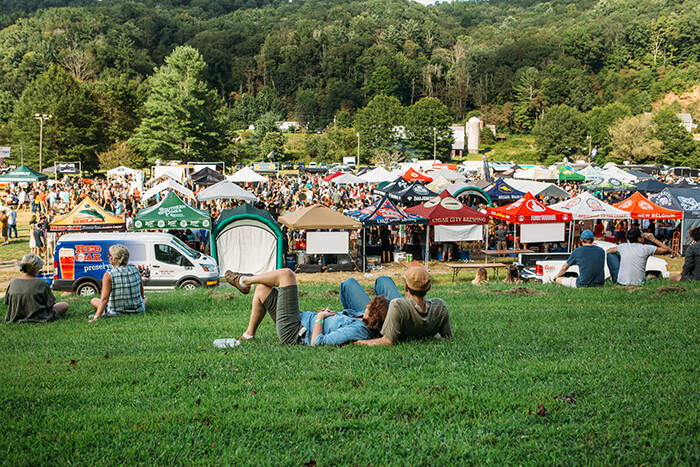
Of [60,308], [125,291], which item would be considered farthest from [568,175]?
[60,308]

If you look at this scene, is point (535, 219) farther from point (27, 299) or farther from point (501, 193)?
point (27, 299)

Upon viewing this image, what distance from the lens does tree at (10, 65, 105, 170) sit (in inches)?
2320

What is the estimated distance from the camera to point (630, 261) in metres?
10.5

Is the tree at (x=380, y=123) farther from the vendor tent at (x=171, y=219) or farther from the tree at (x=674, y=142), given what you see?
the vendor tent at (x=171, y=219)

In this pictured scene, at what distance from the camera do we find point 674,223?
2400 centimetres

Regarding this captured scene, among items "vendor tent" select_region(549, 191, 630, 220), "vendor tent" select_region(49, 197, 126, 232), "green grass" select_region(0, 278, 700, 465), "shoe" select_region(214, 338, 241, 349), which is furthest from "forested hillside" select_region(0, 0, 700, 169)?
"green grass" select_region(0, 278, 700, 465)

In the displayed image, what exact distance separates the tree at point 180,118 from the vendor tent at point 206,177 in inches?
1113

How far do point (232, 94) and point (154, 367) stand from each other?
16902cm

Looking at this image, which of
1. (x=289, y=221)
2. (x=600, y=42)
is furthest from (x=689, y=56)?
(x=289, y=221)

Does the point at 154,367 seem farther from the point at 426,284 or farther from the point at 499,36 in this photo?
the point at 499,36

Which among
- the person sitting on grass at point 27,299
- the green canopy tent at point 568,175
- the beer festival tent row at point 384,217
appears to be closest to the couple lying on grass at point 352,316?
the person sitting on grass at point 27,299

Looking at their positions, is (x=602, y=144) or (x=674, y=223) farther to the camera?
(x=602, y=144)

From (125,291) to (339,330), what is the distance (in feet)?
14.2

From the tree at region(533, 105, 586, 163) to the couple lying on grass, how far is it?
283 ft
